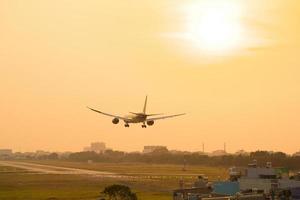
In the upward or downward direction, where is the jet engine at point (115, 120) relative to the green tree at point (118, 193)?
upward

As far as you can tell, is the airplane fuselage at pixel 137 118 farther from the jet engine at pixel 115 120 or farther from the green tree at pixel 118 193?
the green tree at pixel 118 193

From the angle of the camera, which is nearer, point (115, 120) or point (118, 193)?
point (118, 193)

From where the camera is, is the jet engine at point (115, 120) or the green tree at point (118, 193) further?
the jet engine at point (115, 120)

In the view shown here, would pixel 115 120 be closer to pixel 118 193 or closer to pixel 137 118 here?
pixel 137 118

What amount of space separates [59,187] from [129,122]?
46290 millimetres

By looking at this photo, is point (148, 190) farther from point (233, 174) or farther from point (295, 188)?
point (295, 188)

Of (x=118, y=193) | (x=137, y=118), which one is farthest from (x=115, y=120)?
(x=118, y=193)

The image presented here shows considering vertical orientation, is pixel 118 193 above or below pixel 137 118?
below

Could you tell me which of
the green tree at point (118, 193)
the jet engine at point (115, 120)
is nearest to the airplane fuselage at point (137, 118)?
the jet engine at point (115, 120)

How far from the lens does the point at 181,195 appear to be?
72375mm

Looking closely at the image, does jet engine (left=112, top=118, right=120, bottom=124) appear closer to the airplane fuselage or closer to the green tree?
the airplane fuselage

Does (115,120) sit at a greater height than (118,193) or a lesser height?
greater

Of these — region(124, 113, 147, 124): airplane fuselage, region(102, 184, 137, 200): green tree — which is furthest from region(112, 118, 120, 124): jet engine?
region(102, 184, 137, 200): green tree

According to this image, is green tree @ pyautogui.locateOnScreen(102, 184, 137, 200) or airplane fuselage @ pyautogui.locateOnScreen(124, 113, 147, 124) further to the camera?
airplane fuselage @ pyautogui.locateOnScreen(124, 113, 147, 124)
